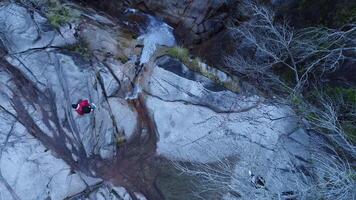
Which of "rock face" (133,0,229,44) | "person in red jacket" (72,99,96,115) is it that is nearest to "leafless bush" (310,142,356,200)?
"rock face" (133,0,229,44)

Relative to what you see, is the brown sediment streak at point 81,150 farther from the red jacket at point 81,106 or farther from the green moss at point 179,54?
the green moss at point 179,54

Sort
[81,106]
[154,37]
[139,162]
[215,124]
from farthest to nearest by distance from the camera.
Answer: [154,37]
[215,124]
[139,162]
[81,106]

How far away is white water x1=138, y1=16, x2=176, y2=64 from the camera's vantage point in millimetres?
8391

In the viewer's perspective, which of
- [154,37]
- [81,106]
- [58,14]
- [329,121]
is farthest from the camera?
[154,37]

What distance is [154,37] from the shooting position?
8.79 meters

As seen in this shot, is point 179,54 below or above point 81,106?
above

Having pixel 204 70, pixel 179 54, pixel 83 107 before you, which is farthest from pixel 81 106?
pixel 204 70

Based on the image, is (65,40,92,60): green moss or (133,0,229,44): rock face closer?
(65,40,92,60): green moss

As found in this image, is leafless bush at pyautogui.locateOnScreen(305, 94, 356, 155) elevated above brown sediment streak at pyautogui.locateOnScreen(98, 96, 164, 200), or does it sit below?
above

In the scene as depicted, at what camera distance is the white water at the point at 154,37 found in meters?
8.39

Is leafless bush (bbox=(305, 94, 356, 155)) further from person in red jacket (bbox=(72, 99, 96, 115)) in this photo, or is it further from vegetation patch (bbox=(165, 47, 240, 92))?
person in red jacket (bbox=(72, 99, 96, 115))

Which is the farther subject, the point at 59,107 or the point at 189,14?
the point at 189,14

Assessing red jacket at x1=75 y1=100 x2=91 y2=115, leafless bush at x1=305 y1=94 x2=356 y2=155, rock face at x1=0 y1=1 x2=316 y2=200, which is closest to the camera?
leafless bush at x1=305 y1=94 x2=356 y2=155

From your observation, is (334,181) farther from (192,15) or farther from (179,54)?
(192,15)
